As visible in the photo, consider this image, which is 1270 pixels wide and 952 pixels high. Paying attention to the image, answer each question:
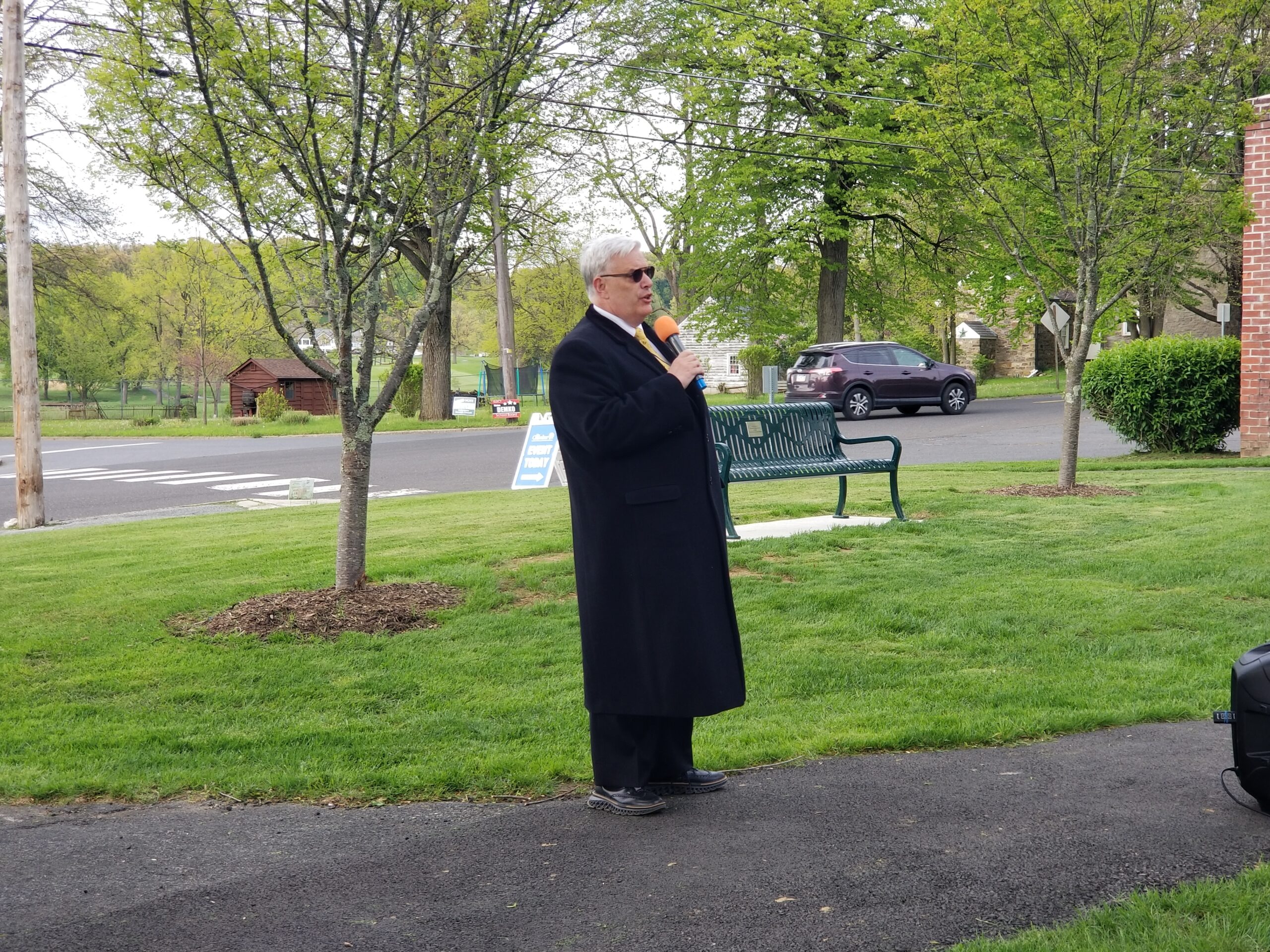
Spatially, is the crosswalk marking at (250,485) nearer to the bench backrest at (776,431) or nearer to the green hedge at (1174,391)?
the bench backrest at (776,431)

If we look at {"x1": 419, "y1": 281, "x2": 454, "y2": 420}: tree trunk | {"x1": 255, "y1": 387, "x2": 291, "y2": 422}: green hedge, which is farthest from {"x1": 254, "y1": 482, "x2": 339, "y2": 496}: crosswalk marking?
{"x1": 255, "y1": 387, "x2": 291, "y2": 422}: green hedge

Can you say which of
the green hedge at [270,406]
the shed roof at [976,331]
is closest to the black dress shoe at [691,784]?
the green hedge at [270,406]

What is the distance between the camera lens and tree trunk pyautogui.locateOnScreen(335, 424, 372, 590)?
6898mm

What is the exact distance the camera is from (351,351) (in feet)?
22.9

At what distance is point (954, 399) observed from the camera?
27688 millimetres

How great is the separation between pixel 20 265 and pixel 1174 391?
14.8m

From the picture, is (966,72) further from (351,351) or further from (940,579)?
(351,351)

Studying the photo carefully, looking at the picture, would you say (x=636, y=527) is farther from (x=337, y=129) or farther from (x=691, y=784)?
(x=337, y=129)

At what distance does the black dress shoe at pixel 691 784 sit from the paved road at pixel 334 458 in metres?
12.6

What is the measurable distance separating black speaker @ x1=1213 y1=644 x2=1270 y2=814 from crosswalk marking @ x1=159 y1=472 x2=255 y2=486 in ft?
54.4

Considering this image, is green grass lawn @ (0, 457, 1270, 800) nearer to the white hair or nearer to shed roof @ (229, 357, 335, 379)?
the white hair

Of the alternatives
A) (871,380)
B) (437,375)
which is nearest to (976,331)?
(437,375)

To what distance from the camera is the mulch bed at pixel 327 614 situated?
260 inches

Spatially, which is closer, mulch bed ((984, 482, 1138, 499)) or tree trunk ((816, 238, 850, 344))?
mulch bed ((984, 482, 1138, 499))
